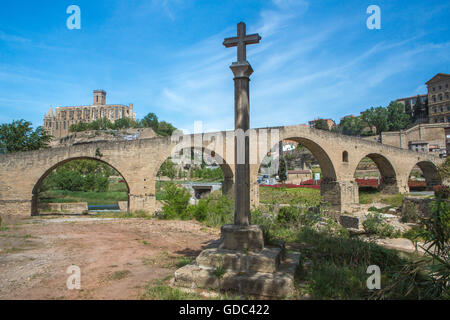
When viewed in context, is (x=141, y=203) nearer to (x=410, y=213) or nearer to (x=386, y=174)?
(x=410, y=213)

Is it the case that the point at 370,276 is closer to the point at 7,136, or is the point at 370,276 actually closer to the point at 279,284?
the point at 279,284

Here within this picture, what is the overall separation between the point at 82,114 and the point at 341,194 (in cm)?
10173

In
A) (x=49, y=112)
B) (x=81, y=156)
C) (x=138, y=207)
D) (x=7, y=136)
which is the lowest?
(x=138, y=207)

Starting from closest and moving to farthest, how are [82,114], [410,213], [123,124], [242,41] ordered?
1. [242,41]
2. [410,213]
3. [123,124]
4. [82,114]

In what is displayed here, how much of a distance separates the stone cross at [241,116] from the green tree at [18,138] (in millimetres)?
20097

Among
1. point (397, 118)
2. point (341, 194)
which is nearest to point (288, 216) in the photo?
point (341, 194)

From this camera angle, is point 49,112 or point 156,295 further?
point 49,112

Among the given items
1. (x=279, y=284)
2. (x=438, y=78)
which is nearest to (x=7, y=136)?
(x=279, y=284)

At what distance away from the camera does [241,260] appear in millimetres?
3801

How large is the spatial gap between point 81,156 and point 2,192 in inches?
163

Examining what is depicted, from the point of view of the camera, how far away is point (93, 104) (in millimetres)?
103062

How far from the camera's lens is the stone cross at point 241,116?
14.3 feet

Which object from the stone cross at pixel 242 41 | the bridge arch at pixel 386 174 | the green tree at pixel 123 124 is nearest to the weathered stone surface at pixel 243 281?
the stone cross at pixel 242 41
